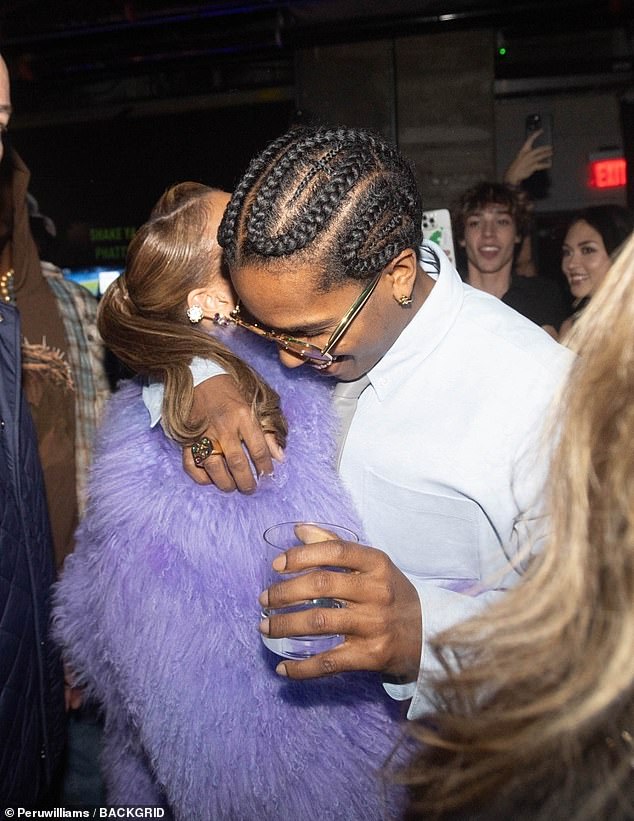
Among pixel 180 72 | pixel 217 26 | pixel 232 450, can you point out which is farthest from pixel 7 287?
pixel 180 72

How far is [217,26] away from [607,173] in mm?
3518

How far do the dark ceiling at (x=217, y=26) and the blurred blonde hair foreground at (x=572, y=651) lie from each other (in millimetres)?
5059

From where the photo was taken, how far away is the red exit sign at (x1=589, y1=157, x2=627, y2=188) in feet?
20.7

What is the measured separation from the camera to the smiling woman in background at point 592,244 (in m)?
3.47

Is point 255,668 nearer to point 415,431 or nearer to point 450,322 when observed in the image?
point 415,431

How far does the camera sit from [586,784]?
0.65 metres

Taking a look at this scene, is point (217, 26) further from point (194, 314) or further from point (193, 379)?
point (193, 379)

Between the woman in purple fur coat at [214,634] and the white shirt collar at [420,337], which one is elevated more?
the white shirt collar at [420,337]

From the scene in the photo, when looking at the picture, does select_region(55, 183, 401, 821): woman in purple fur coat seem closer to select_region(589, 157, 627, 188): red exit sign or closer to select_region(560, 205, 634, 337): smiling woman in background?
select_region(560, 205, 634, 337): smiling woman in background

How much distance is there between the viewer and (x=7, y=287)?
222cm

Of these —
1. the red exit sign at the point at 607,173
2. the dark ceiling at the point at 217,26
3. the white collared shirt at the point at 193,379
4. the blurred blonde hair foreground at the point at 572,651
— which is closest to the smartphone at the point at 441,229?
the white collared shirt at the point at 193,379

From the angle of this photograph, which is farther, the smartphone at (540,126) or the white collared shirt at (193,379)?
the smartphone at (540,126)

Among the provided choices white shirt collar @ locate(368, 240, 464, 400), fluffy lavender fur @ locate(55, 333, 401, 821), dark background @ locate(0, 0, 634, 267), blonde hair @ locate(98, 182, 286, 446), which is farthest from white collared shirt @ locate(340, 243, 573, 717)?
dark background @ locate(0, 0, 634, 267)

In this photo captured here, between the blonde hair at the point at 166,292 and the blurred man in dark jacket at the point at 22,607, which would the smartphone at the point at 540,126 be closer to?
the blonde hair at the point at 166,292
